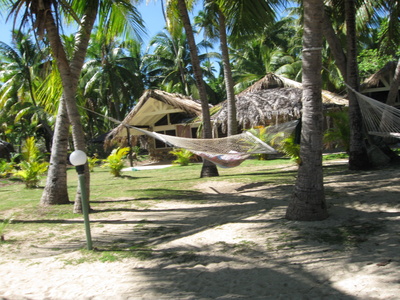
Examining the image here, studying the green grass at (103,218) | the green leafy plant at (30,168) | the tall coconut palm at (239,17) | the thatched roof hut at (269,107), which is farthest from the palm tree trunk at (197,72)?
the thatched roof hut at (269,107)

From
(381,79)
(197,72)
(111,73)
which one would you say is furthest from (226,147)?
(111,73)

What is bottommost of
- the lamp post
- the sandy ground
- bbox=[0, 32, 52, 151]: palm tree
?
the sandy ground

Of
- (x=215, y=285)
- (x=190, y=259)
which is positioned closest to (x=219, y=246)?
(x=190, y=259)

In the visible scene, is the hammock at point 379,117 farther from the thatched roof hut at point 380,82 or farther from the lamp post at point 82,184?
the thatched roof hut at point 380,82

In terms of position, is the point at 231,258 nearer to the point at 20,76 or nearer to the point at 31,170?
the point at 31,170

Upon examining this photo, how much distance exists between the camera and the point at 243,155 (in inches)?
278

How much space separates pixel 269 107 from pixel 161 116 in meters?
6.92

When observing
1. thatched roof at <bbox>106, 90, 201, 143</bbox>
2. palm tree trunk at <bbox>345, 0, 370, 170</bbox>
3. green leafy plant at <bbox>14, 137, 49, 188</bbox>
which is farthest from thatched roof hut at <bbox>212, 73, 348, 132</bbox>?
green leafy plant at <bbox>14, 137, 49, 188</bbox>

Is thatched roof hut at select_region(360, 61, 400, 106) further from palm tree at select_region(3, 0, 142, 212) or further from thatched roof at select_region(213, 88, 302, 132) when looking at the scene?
palm tree at select_region(3, 0, 142, 212)

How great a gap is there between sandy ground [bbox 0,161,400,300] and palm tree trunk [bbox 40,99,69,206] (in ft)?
5.34

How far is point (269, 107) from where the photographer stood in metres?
14.2

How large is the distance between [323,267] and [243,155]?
405cm

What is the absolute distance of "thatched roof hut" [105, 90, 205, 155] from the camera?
1656 cm

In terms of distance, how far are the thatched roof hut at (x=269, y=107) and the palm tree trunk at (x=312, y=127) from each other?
9.33m
